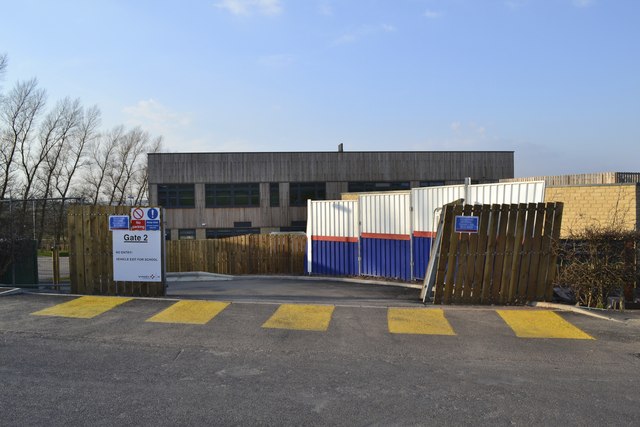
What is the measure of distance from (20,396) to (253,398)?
7.25 feet

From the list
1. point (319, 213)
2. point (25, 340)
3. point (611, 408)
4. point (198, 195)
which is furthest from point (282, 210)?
point (611, 408)

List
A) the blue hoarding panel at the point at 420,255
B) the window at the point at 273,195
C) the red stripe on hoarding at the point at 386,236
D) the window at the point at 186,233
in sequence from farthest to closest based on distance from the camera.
Answer: the window at the point at 273,195 → the window at the point at 186,233 → the red stripe on hoarding at the point at 386,236 → the blue hoarding panel at the point at 420,255

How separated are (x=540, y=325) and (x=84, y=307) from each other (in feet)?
24.4

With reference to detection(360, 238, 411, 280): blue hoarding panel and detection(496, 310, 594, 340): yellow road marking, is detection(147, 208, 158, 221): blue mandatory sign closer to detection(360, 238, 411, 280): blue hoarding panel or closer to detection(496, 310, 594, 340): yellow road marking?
detection(496, 310, 594, 340): yellow road marking

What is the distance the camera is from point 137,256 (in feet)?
35.1

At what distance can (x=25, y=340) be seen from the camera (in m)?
7.12

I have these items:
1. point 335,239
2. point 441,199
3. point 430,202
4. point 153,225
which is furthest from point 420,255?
point 153,225

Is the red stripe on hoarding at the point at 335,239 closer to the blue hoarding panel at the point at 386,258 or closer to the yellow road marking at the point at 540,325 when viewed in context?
the blue hoarding panel at the point at 386,258

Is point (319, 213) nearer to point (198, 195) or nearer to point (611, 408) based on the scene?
point (611, 408)

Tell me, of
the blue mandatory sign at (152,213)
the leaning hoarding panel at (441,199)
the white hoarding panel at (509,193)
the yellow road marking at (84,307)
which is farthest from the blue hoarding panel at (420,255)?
the yellow road marking at (84,307)

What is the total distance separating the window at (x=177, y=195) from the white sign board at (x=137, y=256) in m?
29.5

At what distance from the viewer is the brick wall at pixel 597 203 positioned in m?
15.3

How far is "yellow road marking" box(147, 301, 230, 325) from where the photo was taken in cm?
822

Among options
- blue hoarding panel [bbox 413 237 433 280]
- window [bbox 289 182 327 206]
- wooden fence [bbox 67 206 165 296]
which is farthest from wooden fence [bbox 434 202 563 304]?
window [bbox 289 182 327 206]
